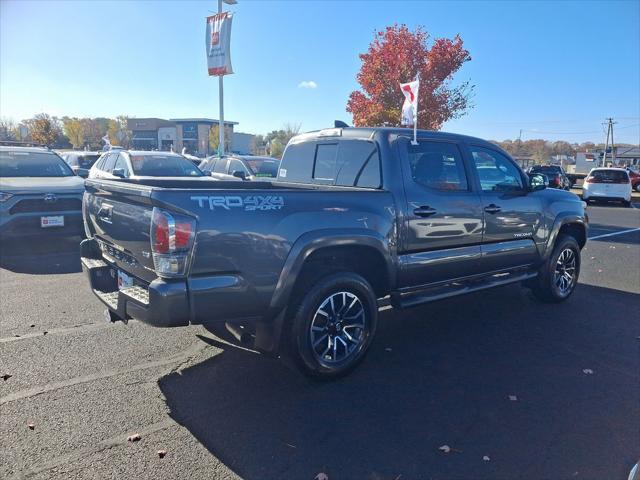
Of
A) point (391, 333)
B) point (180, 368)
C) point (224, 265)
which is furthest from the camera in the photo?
point (391, 333)

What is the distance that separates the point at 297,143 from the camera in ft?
17.7

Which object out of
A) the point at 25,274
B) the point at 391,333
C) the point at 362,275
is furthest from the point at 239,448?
the point at 25,274

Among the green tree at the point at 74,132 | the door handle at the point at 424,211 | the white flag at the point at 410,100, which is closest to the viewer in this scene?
the door handle at the point at 424,211

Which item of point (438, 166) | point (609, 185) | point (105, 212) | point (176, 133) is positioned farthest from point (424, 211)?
point (176, 133)

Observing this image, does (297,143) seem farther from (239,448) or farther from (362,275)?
(239,448)

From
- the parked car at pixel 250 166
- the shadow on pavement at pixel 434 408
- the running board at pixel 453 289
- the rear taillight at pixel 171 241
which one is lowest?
the shadow on pavement at pixel 434 408

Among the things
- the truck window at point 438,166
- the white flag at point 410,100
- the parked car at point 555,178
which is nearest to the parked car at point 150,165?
the white flag at point 410,100

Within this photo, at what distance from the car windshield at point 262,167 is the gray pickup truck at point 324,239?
7.49 m

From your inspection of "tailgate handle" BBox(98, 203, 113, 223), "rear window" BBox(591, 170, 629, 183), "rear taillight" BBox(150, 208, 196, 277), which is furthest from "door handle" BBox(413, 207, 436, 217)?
"rear window" BBox(591, 170, 629, 183)

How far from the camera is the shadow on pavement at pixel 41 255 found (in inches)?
286

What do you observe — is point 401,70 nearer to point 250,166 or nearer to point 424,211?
point 250,166

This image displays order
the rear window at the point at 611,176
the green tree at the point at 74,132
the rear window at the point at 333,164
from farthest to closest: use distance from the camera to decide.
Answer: the green tree at the point at 74,132 → the rear window at the point at 611,176 → the rear window at the point at 333,164

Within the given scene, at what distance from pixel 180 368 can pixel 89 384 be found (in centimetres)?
70

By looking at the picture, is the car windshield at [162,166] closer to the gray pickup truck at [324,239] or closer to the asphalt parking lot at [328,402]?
the asphalt parking lot at [328,402]
